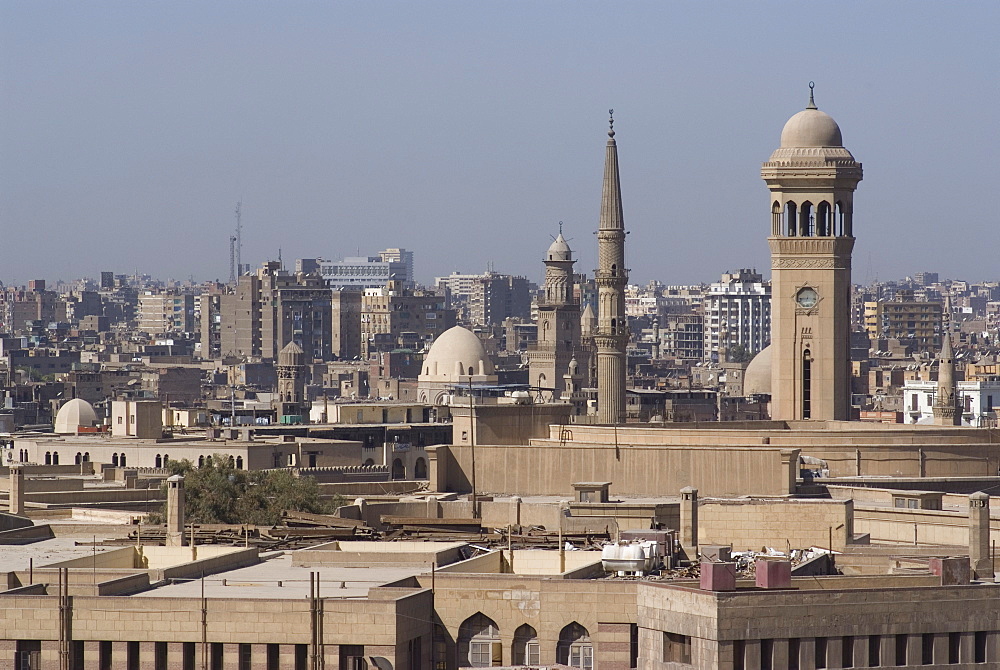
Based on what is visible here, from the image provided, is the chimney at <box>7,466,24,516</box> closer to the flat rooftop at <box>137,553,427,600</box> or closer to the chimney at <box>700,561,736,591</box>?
the flat rooftop at <box>137,553,427,600</box>

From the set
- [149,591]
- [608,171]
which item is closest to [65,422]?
[608,171]

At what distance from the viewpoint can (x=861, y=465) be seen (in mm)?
54719

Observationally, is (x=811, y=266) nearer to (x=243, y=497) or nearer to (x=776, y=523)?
(x=243, y=497)

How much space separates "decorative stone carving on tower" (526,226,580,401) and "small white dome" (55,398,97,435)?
47.4m

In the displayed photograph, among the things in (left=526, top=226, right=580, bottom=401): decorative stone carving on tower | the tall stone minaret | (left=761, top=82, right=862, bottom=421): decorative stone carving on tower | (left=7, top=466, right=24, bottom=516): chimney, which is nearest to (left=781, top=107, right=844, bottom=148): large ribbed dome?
(left=761, top=82, right=862, bottom=421): decorative stone carving on tower

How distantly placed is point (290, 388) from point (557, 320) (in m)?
15.8

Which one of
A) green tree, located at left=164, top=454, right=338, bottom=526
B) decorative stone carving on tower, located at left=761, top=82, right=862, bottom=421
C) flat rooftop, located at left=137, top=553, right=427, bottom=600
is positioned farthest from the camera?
decorative stone carving on tower, located at left=761, top=82, right=862, bottom=421

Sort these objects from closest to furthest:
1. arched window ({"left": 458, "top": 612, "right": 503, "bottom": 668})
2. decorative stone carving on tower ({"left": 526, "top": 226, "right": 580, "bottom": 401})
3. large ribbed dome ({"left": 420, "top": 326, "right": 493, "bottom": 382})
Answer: arched window ({"left": 458, "top": 612, "right": 503, "bottom": 668})
large ribbed dome ({"left": 420, "top": 326, "right": 493, "bottom": 382})
decorative stone carving on tower ({"left": 526, "top": 226, "right": 580, "bottom": 401})

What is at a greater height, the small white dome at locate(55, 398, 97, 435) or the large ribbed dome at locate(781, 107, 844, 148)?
the large ribbed dome at locate(781, 107, 844, 148)

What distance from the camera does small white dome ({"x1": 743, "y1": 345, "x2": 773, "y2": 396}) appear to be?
414 feet

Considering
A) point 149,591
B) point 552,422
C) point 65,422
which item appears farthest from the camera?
point 65,422

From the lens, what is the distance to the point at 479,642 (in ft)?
109

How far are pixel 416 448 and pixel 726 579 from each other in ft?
201

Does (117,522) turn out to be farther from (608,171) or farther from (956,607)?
(608,171)
